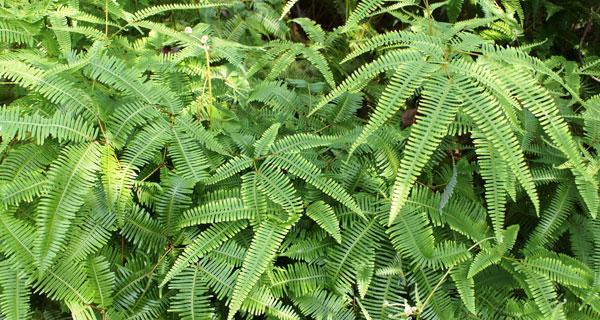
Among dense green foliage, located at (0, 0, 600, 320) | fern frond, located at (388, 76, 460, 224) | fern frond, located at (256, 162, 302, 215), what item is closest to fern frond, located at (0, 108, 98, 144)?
dense green foliage, located at (0, 0, 600, 320)

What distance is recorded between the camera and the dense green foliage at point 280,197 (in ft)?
7.28

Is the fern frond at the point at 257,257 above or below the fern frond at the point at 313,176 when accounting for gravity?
below

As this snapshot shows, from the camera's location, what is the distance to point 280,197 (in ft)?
7.89

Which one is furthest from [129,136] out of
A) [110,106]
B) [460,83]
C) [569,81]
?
[569,81]

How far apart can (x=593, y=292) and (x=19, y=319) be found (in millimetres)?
2621

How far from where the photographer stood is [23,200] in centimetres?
232

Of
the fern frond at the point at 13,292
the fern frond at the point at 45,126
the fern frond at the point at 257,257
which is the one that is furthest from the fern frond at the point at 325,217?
the fern frond at the point at 13,292

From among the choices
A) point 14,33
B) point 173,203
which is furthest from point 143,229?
point 14,33

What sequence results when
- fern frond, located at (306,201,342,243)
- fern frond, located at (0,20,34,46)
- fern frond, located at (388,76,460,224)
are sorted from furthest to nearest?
fern frond, located at (0,20,34,46)
fern frond, located at (306,201,342,243)
fern frond, located at (388,76,460,224)

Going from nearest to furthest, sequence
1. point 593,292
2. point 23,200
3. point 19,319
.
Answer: point 19,319
point 23,200
point 593,292

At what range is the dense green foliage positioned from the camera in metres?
2.22

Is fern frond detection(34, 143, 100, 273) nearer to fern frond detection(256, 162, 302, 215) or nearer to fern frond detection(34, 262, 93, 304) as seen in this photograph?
fern frond detection(34, 262, 93, 304)

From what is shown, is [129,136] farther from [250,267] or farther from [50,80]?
[250,267]

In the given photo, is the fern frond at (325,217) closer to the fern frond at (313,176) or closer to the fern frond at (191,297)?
the fern frond at (313,176)
